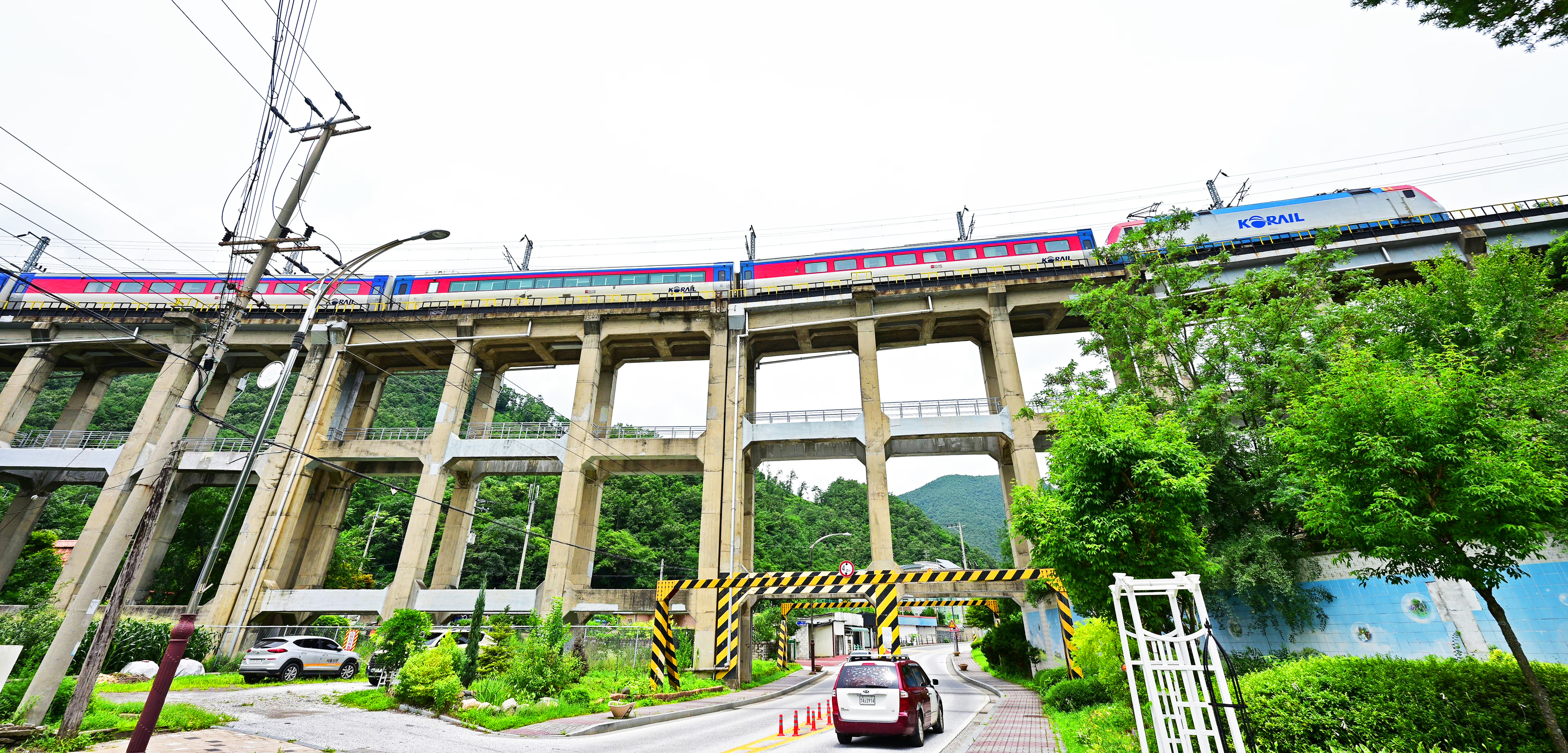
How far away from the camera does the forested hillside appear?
37875 mm

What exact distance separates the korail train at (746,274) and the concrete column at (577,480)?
15.2ft

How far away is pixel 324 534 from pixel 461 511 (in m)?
10.7

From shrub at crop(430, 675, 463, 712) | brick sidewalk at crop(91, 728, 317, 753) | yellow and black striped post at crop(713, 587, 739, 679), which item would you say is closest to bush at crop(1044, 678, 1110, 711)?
yellow and black striped post at crop(713, 587, 739, 679)

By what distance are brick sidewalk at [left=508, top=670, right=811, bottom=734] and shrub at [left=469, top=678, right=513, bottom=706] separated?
1767 mm

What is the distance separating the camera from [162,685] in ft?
25.5

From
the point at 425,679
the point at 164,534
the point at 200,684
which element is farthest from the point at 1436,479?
the point at 164,534

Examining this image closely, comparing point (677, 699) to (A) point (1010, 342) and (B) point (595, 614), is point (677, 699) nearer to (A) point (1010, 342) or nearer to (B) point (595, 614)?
(B) point (595, 614)

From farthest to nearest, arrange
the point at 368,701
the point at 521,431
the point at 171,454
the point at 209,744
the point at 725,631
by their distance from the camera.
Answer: the point at 521,431
the point at 725,631
the point at 368,701
the point at 171,454
the point at 209,744

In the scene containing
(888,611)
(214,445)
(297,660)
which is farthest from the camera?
(214,445)

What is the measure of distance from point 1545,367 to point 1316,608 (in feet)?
22.6

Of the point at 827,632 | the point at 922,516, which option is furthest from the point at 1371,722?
the point at 922,516

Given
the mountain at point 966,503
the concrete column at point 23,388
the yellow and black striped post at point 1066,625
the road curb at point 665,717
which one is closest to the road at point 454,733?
the road curb at point 665,717

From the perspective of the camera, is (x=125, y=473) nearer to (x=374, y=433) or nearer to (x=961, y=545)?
(x=374, y=433)

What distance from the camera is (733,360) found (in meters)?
29.6
